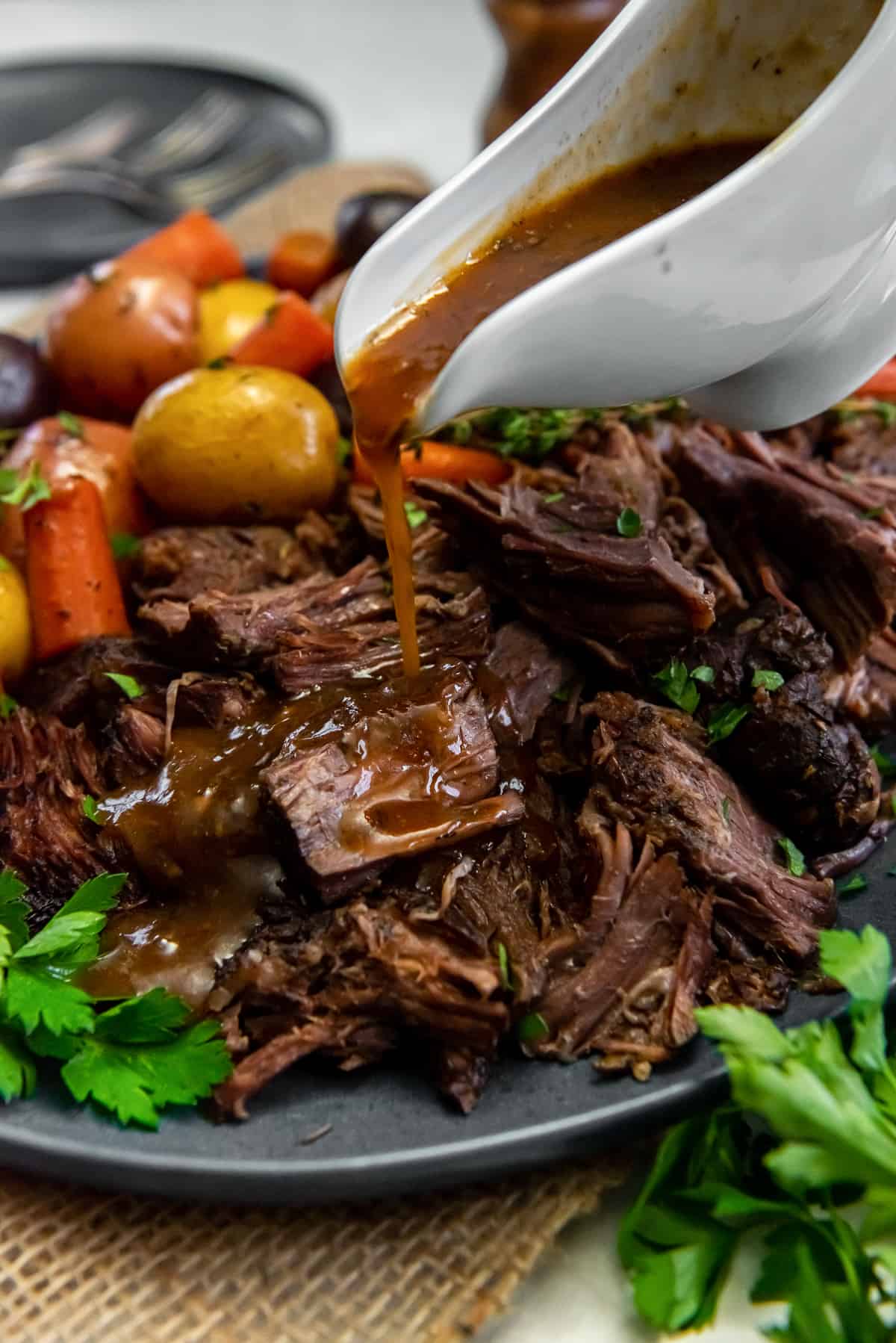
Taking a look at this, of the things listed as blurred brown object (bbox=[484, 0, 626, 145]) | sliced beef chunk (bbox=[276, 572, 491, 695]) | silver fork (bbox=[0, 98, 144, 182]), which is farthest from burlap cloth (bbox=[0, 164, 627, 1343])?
silver fork (bbox=[0, 98, 144, 182])

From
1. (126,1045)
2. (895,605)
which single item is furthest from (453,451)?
(126,1045)

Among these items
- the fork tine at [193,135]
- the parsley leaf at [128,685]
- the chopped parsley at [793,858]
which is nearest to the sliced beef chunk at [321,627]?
the parsley leaf at [128,685]

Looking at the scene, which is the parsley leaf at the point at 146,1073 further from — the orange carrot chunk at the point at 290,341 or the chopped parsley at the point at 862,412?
the chopped parsley at the point at 862,412

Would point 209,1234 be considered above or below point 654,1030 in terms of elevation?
below

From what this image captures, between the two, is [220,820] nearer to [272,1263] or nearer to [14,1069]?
[14,1069]

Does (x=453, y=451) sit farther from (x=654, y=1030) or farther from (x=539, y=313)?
(x=654, y=1030)

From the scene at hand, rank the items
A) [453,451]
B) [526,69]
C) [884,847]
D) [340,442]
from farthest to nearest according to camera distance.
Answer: [526,69] < [340,442] < [453,451] < [884,847]

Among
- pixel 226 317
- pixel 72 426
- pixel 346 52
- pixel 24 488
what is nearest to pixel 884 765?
pixel 24 488
